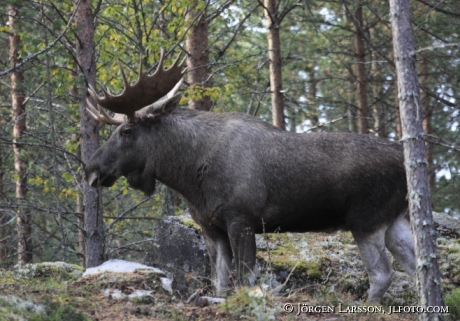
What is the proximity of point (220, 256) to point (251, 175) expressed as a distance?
1138 millimetres

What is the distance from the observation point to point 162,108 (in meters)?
8.60

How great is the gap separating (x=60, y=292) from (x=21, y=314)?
1138 millimetres

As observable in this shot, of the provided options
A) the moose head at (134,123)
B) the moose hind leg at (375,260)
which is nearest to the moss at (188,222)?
the moose head at (134,123)

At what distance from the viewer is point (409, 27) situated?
638 centimetres

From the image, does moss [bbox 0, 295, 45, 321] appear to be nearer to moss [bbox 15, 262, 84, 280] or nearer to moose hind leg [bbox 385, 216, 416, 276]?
moss [bbox 15, 262, 84, 280]

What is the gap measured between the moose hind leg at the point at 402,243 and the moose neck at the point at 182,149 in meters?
2.45

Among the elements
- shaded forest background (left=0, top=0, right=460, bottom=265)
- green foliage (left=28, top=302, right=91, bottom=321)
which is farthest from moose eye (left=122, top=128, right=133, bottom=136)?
green foliage (left=28, top=302, right=91, bottom=321)

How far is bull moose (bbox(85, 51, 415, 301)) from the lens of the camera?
8055 mm

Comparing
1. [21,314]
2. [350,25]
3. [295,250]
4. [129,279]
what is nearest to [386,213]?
[295,250]

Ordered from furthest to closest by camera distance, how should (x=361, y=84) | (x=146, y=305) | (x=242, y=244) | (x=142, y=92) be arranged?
(x=361, y=84) < (x=142, y=92) < (x=242, y=244) < (x=146, y=305)

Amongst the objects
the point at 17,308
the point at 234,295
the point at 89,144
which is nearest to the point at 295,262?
the point at 234,295

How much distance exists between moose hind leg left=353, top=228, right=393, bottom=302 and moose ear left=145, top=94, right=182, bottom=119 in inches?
110

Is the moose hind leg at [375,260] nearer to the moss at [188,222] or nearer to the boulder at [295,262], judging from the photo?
the boulder at [295,262]

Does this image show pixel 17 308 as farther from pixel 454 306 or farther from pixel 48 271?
pixel 454 306
